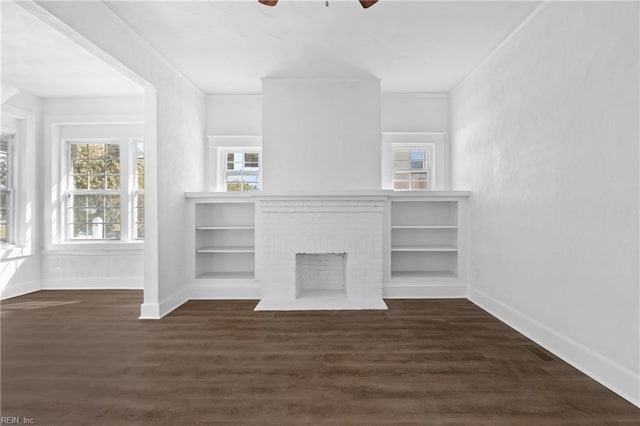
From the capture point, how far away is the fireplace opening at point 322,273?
4.73m

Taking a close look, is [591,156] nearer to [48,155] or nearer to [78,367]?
[78,367]

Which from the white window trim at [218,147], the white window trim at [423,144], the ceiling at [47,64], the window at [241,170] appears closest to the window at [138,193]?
the ceiling at [47,64]

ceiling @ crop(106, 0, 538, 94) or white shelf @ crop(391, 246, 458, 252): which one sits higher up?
ceiling @ crop(106, 0, 538, 94)

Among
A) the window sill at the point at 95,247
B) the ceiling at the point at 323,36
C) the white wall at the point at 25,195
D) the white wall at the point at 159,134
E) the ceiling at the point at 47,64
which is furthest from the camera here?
the window sill at the point at 95,247

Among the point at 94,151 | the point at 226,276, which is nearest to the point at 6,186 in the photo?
the point at 94,151

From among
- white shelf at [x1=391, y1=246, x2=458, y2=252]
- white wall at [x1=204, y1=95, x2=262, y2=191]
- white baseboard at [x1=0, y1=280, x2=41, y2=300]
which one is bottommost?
white baseboard at [x1=0, y1=280, x2=41, y2=300]

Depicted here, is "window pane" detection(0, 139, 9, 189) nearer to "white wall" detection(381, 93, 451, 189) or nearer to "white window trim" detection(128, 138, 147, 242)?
"white window trim" detection(128, 138, 147, 242)

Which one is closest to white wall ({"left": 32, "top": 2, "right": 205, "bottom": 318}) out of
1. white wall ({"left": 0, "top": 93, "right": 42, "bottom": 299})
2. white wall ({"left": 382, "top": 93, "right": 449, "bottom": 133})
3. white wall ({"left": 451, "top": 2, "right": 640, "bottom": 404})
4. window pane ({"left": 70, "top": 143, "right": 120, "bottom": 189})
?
window pane ({"left": 70, "top": 143, "right": 120, "bottom": 189})

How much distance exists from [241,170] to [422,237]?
288 cm

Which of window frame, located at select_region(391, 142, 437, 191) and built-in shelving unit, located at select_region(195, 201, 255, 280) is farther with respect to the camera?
window frame, located at select_region(391, 142, 437, 191)

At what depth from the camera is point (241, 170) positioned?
5.35 m

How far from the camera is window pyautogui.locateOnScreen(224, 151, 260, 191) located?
5.33 meters

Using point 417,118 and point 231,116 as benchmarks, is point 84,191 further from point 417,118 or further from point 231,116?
point 417,118

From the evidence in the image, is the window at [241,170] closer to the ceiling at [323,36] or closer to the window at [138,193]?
the ceiling at [323,36]
